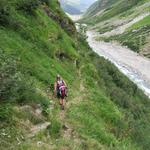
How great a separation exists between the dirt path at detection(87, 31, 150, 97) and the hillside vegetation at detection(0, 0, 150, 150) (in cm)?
3304

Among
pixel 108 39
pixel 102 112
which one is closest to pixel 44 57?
pixel 102 112

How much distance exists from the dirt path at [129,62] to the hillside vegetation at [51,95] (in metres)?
33.0

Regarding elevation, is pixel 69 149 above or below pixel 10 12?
below

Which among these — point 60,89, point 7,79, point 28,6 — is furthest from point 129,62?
point 7,79

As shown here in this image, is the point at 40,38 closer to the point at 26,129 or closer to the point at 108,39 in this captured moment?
the point at 26,129

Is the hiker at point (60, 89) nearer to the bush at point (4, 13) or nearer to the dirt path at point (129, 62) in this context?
the bush at point (4, 13)

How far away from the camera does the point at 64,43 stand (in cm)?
3888

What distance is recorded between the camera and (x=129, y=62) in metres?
111

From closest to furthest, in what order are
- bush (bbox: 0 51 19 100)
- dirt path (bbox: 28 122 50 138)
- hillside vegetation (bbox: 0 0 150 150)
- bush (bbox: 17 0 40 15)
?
1. bush (bbox: 0 51 19 100)
2. hillside vegetation (bbox: 0 0 150 150)
3. dirt path (bbox: 28 122 50 138)
4. bush (bbox: 17 0 40 15)

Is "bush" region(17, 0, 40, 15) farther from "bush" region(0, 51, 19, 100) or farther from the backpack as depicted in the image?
"bush" region(0, 51, 19, 100)

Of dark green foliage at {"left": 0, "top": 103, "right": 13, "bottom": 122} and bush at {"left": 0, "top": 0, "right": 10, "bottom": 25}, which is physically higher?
bush at {"left": 0, "top": 0, "right": 10, "bottom": 25}

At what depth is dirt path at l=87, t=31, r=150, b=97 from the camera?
277 ft

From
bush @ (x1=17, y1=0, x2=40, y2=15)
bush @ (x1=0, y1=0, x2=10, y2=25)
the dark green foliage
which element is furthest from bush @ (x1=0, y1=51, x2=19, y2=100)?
bush @ (x1=17, y1=0, x2=40, y2=15)

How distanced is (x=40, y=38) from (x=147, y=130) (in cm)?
993
